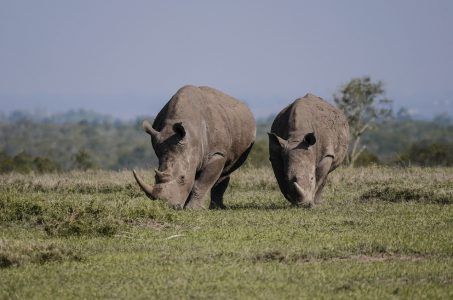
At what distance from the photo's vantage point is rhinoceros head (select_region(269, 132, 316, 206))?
18.5 meters

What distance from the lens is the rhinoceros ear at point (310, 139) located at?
61.2 ft

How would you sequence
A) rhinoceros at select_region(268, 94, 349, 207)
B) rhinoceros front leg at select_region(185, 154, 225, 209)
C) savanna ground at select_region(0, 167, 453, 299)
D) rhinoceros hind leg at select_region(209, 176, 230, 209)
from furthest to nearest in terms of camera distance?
rhinoceros hind leg at select_region(209, 176, 230, 209), rhinoceros front leg at select_region(185, 154, 225, 209), rhinoceros at select_region(268, 94, 349, 207), savanna ground at select_region(0, 167, 453, 299)

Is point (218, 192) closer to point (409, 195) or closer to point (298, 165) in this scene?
point (298, 165)

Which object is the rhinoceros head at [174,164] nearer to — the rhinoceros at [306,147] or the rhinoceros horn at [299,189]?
the rhinoceros at [306,147]

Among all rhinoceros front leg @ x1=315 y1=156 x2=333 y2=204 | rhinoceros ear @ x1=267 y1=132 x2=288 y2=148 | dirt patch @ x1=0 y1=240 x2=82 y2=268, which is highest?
rhinoceros ear @ x1=267 y1=132 x2=288 y2=148

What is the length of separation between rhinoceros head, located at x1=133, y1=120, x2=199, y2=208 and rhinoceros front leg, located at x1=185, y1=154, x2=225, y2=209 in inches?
21.3

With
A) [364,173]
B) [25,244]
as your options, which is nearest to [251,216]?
[25,244]

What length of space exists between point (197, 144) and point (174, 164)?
68 cm

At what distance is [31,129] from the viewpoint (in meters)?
143

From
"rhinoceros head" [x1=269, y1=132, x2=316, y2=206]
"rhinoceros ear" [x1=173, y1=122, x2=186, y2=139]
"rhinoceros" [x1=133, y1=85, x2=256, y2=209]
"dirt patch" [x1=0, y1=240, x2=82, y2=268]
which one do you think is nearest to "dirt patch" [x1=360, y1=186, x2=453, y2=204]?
"rhinoceros head" [x1=269, y1=132, x2=316, y2=206]

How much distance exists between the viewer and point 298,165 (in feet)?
61.4

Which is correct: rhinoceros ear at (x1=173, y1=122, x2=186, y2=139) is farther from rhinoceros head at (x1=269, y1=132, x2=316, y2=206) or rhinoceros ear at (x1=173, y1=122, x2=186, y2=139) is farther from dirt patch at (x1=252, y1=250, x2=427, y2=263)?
dirt patch at (x1=252, y1=250, x2=427, y2=263)

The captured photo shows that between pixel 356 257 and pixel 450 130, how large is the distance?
99757 mm

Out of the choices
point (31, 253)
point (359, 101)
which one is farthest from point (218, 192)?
point (359, 101)
